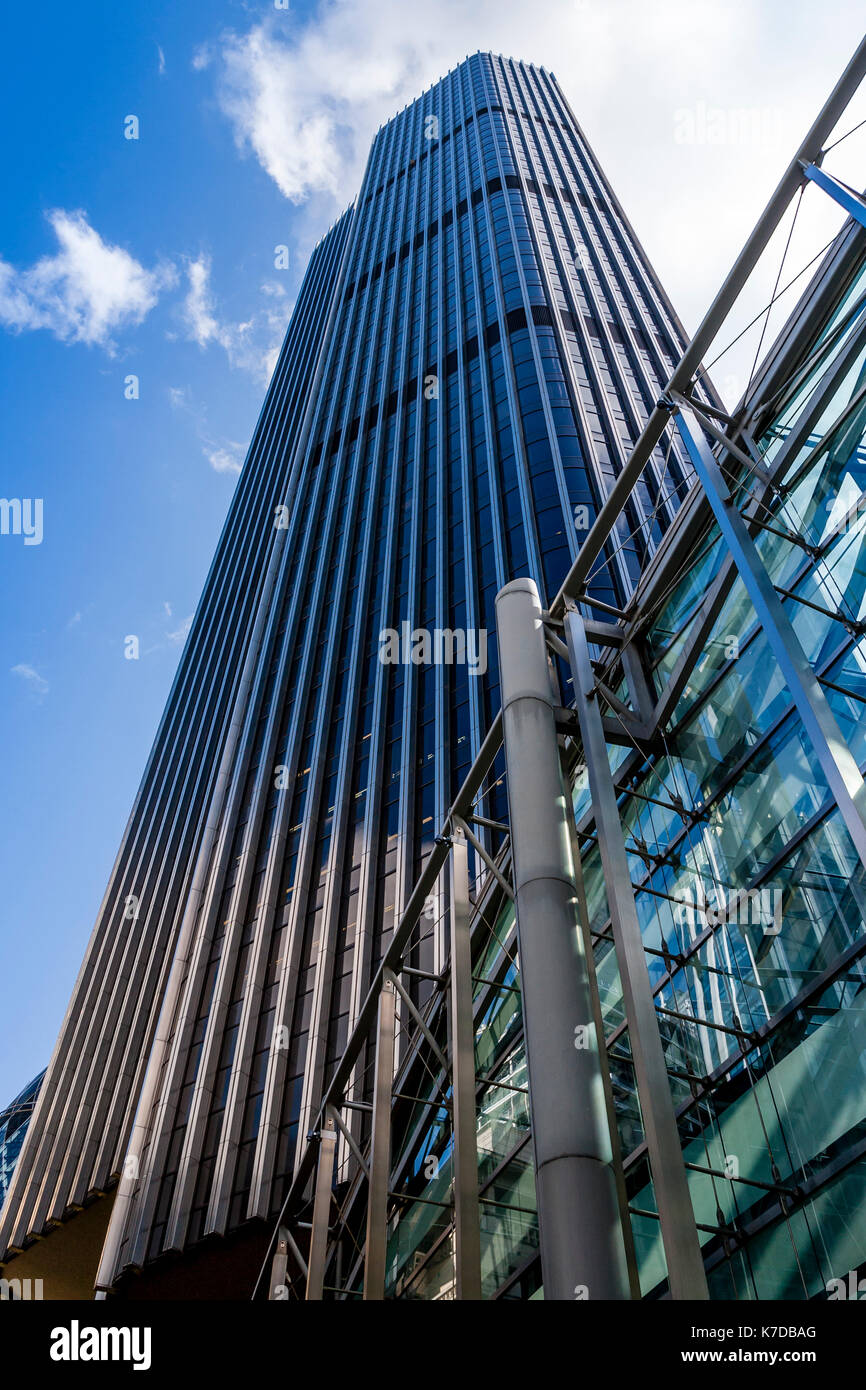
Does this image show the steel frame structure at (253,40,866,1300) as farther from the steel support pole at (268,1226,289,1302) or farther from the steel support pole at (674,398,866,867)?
the steel support pole at (268,1226,289,1302)

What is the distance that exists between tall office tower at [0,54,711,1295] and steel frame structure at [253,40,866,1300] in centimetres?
709

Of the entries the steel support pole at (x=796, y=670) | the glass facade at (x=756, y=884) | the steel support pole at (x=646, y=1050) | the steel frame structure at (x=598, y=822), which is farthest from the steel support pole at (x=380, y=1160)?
the steel support pole at (x=796, y=670)

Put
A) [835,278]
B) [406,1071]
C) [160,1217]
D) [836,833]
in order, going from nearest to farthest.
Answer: [836,833], [835,278], [406,1071], [160,1217]

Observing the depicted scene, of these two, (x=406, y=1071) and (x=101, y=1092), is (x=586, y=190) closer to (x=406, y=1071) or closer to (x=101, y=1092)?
(x=101, y=1092)

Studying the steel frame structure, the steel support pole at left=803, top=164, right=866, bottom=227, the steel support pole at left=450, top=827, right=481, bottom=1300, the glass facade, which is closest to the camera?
the glass facade

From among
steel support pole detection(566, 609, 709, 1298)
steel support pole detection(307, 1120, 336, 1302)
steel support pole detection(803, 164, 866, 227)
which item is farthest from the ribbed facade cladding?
steel support pole detection(803, 164, 866, 227)

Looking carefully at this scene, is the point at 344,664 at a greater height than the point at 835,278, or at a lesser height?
greater

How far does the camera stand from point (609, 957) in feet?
53.4

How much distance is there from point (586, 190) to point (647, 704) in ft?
276

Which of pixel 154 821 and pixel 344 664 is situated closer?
pixel 344 664

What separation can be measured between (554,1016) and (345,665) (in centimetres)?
4722

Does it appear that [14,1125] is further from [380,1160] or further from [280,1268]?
[380,1160]

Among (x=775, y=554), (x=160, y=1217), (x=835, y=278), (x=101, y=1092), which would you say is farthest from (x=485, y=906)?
(x=101, y=1092)

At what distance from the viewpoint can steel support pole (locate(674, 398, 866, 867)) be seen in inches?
393
